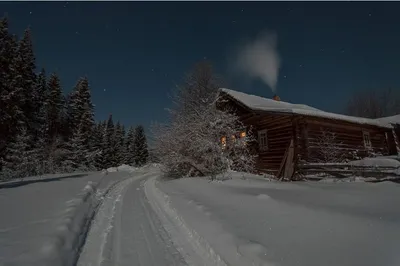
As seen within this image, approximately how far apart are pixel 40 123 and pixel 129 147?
23.2 metres

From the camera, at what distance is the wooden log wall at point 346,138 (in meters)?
15.4

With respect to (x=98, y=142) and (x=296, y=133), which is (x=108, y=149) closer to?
(x=98, y=142)

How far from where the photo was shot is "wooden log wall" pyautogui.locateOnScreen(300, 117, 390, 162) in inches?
608

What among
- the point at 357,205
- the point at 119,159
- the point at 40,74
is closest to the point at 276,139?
the point at 357,205

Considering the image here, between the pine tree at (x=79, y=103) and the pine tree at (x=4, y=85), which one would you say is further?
the pine tree at (x=79, y=103)

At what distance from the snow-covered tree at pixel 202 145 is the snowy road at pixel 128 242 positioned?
8289mm

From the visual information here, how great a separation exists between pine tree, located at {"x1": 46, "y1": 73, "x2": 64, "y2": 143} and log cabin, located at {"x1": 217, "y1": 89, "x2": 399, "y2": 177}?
85.7ft

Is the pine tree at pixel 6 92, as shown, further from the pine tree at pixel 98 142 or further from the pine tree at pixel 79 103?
the pine tree at pixel 98 142

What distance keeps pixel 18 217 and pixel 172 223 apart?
4.33 meters

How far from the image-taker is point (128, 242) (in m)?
4.96

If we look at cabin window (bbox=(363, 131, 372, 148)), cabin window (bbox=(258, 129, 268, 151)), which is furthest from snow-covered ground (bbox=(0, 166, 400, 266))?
cabin window (bbox=(363, 131, 372, 148))

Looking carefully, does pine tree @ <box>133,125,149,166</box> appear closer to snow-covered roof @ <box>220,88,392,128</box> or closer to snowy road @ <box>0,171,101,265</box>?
snow-covered roof @ <box>220,88,392,128</box>

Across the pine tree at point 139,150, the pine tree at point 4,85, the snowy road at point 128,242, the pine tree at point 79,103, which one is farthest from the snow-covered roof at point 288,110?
the pine tree at point 139,150

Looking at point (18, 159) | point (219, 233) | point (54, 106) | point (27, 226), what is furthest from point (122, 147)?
point (219, 233)
